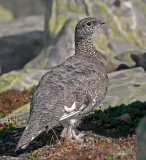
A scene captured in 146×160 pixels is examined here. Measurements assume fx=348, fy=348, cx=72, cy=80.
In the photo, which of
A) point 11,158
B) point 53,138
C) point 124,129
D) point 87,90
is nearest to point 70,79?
point 87,90

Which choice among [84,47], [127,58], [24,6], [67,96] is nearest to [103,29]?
[127,58]

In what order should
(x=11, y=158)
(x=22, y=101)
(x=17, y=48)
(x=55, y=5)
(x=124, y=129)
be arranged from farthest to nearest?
(x=17, y=48) → (x=55, y=5) → (x=22, y=101) → (x=124, y=129) → (x=11, y=158)

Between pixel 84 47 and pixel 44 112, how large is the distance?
325 cm

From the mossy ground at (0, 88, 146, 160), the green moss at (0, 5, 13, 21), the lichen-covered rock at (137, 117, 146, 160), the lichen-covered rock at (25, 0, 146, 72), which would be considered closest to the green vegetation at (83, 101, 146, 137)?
the mossy ground at (0, 88, 146, 160)

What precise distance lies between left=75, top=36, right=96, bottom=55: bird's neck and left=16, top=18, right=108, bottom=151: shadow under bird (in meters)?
0.55

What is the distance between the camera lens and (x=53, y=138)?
965cm

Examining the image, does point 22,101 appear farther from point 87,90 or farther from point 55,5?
point 55,5

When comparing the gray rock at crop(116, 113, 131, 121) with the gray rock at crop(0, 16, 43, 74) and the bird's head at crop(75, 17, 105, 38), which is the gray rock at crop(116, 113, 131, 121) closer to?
the bird's head at crop(75, 17, 105, 38)

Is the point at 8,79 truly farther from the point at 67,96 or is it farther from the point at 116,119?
the point at 67,96

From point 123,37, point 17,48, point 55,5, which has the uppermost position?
point 55,5

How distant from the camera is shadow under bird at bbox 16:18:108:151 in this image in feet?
27.6

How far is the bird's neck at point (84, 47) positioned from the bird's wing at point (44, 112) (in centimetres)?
231

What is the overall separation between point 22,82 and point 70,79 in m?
11.0

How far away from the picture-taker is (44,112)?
8469 millimetres
